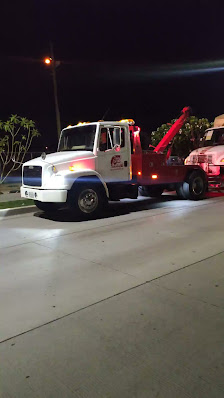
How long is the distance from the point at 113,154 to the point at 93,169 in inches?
31.6

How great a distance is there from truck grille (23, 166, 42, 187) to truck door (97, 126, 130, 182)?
5.18 ft

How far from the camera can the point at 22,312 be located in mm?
3461

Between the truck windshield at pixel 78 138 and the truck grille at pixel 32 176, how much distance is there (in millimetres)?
1279

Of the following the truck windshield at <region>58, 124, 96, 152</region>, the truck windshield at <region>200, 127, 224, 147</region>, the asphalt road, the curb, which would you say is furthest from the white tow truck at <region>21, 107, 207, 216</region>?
the truck windshield at <region>200, 127, 224, 147</region>

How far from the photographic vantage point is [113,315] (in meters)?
3.35

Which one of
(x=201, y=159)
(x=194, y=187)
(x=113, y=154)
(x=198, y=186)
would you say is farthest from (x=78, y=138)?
(x=201, y=159)

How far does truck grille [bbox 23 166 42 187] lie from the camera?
839cm

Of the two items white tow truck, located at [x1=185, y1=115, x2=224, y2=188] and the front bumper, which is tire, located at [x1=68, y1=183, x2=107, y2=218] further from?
white tow truck, located at [x1=185, y1=115, x2=224, y2=188]

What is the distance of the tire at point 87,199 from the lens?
839 centimetres

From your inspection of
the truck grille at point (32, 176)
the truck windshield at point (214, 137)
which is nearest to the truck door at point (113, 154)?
the truck grille at point (32, 176)

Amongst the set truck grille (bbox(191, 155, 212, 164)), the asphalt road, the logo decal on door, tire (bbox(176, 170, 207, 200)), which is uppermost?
truck grille (bbox(191, 155, 212, 164))

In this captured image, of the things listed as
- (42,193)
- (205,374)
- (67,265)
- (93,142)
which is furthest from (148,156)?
(205,374)

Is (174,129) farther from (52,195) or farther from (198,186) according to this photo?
(52,195)

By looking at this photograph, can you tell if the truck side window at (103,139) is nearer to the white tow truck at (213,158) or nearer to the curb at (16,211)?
the curb at (16,211)
